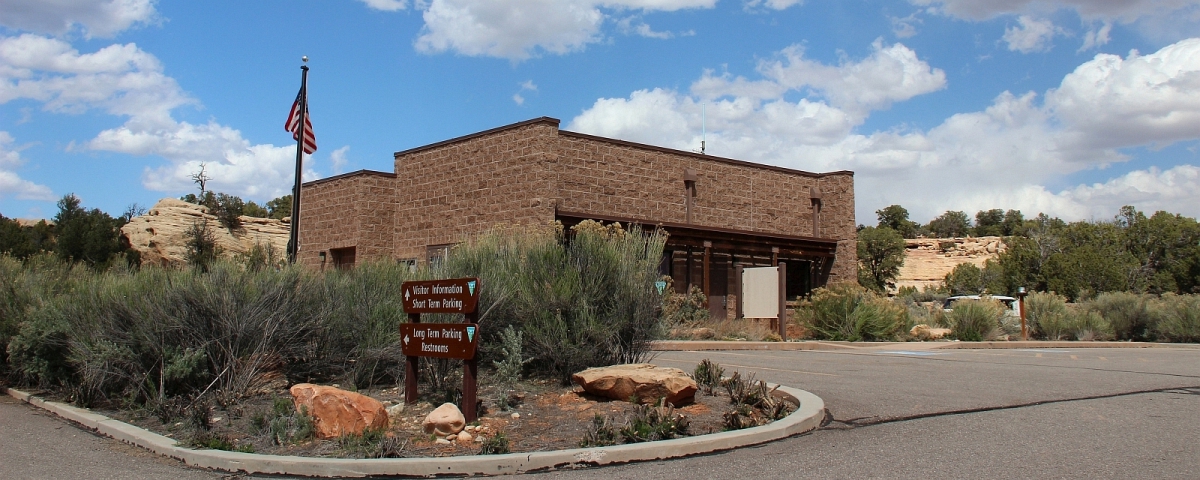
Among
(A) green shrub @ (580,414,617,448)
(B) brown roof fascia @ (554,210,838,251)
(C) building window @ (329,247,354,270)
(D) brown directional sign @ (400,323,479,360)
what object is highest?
(B) brown roof fascia @ (554,210,838,251)

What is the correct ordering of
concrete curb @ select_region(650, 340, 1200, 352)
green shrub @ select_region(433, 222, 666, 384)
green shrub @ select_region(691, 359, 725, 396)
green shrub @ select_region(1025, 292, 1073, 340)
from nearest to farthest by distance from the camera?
green shrub @ select_region(433, 222, 666, 384) < green shrub @ select_region(691, 359, 725, 396) < concrete curb @ select_region(650, 340, 1200, 352) < green shrub @ select_region(1025, 292, 1073, 340)

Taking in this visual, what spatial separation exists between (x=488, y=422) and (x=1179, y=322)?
26.2 metres

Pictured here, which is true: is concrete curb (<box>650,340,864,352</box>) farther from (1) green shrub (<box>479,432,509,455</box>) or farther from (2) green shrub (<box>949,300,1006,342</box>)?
(1) green shrub (<box>479,432,509,455</box>)

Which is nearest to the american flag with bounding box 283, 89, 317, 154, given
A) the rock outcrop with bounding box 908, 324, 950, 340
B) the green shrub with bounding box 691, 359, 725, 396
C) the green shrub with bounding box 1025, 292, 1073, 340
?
Answer: the green shrub with bounding box 691, 359, 725, 396

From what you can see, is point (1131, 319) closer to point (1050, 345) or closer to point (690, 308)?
point (1050, 345)

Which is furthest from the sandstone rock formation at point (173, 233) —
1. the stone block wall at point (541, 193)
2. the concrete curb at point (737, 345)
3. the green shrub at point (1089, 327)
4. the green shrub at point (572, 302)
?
the green shrub at point (1089, 327)

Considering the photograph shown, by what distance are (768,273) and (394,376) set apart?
48.5 feet

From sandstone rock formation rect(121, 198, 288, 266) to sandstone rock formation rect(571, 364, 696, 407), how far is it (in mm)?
28128

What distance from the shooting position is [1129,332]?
27906 mm

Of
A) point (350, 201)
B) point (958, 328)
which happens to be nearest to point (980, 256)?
point (958, 328)

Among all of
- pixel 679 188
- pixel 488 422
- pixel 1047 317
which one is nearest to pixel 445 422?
pixel 488 422

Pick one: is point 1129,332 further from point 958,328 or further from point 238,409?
point 238,409

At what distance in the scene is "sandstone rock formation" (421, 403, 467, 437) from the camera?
25.7 feet

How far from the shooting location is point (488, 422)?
8.42 meters
